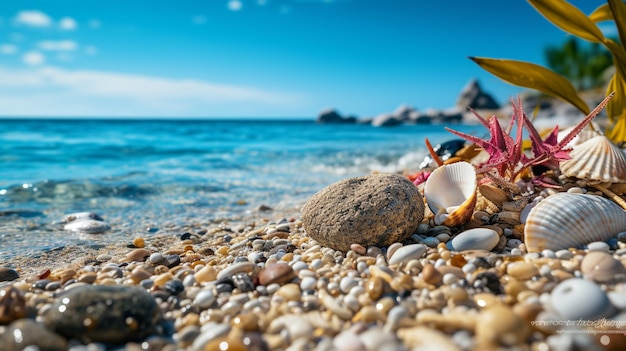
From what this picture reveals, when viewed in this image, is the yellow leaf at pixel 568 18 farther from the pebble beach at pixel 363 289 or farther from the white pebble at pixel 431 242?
the white pebble at pixel 431 242

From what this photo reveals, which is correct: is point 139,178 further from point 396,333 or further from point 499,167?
point 396,333

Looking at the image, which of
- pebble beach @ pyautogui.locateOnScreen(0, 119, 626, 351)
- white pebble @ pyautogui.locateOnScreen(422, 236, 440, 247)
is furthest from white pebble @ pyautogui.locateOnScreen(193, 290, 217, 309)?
Answer: white pebble @ pyautogui.locateOnScreen(422, 236, 440, 247)

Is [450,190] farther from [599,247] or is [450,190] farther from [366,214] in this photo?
[599,247]

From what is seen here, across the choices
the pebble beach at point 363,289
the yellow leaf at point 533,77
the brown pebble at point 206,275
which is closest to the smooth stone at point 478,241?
the pebble beach at point 363,289

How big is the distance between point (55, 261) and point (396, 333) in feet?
9.46

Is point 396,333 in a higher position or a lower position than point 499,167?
lower

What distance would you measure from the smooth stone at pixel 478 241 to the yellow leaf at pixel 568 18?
8.29 ft

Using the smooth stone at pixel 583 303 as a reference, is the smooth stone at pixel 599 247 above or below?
above

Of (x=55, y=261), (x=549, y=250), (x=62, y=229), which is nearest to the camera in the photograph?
(x=549, y=250)

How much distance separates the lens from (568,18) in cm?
389

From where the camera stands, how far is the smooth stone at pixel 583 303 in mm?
1629

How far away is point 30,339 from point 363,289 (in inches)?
55.0

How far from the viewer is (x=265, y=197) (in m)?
6.01

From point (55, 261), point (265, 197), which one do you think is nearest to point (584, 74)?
point (265, 197)
